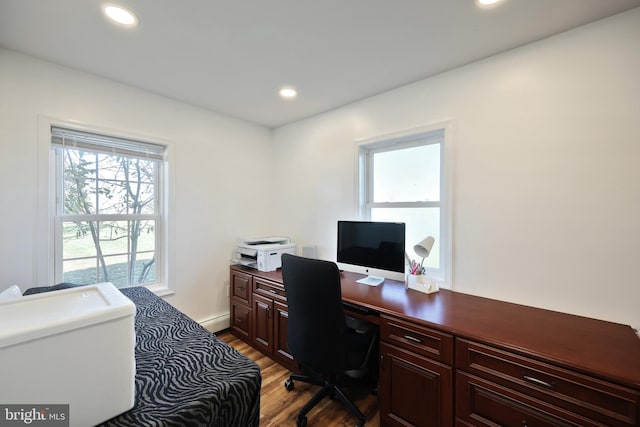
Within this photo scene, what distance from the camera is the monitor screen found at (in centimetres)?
205

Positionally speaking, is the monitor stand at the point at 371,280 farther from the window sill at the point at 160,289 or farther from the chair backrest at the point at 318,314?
the window sill at the point at 160,289

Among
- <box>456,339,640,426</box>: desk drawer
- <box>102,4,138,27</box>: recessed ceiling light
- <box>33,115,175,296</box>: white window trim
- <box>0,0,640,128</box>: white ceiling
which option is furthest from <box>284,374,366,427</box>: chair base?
<box>102,4,138,27</box>: recessed ceiling light

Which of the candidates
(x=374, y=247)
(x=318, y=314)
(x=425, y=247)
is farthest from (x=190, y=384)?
(x=425, y=247)

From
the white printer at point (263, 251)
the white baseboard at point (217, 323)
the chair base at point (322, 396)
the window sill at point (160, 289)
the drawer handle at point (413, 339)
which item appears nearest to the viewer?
the drawer handle at point (413, 339)

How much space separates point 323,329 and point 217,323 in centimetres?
181

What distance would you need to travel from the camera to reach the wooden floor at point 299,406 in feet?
5.80

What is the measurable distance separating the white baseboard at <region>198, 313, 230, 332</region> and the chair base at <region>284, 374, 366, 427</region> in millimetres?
1198

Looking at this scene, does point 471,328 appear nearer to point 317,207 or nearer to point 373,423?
point 373,423

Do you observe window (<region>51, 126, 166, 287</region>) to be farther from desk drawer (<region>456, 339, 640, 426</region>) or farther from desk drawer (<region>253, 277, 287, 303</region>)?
desk drawer (<region>456, 339, 640, 426</region>)

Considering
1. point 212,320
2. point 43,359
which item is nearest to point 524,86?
point 43,359

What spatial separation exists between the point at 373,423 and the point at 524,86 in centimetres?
241

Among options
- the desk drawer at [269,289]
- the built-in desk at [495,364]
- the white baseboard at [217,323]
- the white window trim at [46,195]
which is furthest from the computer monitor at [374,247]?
the white window trim at [46,195]

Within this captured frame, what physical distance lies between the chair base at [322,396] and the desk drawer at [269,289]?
0.60 meters

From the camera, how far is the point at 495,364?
1.28m
